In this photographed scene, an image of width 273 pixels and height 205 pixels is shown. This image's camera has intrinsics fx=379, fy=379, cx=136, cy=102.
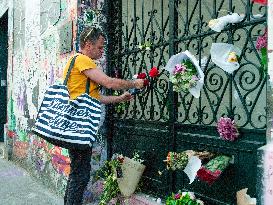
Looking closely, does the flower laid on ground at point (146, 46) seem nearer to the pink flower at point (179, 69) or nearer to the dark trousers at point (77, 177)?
the pink flower at point (179, 69)

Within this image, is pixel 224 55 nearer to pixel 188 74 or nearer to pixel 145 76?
pixel 188 74

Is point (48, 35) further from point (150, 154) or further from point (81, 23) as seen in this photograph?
point (150, 154)

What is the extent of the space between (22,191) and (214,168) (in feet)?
11.0

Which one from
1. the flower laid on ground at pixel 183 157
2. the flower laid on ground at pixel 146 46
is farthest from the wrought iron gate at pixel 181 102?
the flower laid on ground at pixel 183 157

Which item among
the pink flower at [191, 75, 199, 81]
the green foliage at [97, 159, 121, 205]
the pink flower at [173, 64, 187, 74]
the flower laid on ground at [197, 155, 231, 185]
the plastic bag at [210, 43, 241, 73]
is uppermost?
the plastic bag at [210, 43, 241, 73]

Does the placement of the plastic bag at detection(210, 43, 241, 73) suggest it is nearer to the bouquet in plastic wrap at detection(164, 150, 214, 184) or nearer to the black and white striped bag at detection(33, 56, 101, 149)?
the bouquet in plastic wrap at detection(164, 150, 214, 184)

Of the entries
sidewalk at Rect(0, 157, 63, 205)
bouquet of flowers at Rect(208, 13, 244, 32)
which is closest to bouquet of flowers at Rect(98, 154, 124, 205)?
sidewalk at Rect(0, 157, 63, 205)

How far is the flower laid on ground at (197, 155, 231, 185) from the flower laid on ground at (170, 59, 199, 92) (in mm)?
674

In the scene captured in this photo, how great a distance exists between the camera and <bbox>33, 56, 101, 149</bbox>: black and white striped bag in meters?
3.28

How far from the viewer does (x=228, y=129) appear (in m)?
3.09

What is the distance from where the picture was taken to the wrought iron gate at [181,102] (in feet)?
10.1

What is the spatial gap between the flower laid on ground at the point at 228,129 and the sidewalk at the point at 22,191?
2.55 meters

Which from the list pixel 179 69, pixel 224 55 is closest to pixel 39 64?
pixel 179 69

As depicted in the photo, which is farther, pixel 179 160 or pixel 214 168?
pixel 179 160
